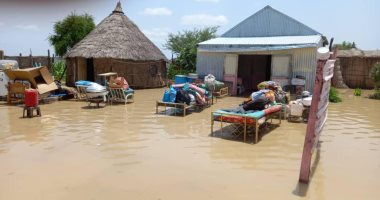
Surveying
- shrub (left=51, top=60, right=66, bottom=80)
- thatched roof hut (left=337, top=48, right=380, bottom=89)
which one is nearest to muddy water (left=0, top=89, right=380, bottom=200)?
thatched roof hut (left=337, top=48, right=380, bottom=89)

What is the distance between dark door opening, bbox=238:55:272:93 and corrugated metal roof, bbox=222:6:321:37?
77.6 inches

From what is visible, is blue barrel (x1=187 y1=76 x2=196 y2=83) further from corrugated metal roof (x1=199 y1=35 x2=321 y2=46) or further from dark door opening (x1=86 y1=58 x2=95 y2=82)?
dark door opening (x1=86 y1=58 x2=95 y2=82)

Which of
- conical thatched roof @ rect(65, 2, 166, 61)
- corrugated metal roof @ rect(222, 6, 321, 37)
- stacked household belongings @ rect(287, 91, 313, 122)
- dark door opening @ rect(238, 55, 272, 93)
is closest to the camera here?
stacked household belongings @ rect(287, 91, 313, 122)

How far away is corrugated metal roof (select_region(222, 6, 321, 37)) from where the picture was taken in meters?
15.8

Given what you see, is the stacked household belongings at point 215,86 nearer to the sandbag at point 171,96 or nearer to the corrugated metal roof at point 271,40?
the corrugated metal roof at point 271,40

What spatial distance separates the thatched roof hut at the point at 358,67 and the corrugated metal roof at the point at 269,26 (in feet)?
18.7

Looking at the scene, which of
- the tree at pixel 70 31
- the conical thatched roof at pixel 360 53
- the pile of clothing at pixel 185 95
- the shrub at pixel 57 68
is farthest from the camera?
the tree at pixel 70 31

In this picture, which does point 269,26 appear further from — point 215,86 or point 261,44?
point 215,86

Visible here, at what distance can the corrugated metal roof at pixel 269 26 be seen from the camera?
15.8m

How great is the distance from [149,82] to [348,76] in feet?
38.8

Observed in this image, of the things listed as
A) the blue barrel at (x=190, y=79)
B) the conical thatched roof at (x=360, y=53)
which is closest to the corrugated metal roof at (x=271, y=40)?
the blue barrel at (x=190, y=79)

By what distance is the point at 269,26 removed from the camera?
1639 centimetres

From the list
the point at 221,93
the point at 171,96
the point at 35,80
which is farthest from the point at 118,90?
the point at 221,93

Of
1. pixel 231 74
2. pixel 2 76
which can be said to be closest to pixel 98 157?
pixel 2 76
